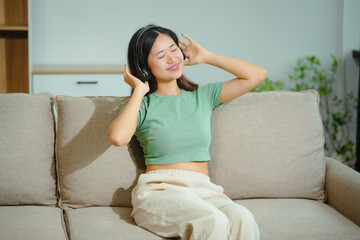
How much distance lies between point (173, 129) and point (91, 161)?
37 centimetres

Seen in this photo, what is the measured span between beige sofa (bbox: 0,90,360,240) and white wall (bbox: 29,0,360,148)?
1.94 metres

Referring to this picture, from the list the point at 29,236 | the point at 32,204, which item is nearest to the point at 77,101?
the point at 32,204

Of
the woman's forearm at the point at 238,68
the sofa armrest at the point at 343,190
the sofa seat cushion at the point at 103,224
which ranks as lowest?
the sofa seat cushion at the point at 103,224

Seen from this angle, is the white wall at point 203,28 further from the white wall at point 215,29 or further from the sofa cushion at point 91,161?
the sofa cushion at point 91,161

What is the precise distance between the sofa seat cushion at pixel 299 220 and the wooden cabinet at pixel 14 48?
2458 mm

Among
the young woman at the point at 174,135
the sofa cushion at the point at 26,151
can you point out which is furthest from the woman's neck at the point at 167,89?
the sofa cushion at the point at 26,151

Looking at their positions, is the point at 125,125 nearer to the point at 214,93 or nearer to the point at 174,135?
the point at 174,135

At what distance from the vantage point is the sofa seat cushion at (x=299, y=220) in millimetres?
1646

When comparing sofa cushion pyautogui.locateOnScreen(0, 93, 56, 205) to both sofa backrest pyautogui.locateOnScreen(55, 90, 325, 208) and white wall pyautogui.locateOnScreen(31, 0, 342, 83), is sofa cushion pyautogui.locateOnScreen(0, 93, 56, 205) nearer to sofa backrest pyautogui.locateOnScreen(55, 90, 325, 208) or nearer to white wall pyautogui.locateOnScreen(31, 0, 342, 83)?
sofa backrest pyautogui.locateOnScreen(55, 90, 325, 208)

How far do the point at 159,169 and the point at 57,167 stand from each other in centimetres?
45

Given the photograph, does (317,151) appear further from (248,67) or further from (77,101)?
(77,101)

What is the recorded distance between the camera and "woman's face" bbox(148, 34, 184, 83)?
6.20 ft

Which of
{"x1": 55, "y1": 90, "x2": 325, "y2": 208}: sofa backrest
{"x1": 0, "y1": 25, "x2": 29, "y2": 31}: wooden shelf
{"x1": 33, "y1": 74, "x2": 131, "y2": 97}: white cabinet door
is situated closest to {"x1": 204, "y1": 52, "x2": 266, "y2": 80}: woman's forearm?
{"x1": 55, "y1": 90, "x2": 325, "y2": 208}: sofa backrest

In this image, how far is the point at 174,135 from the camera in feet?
5.93
